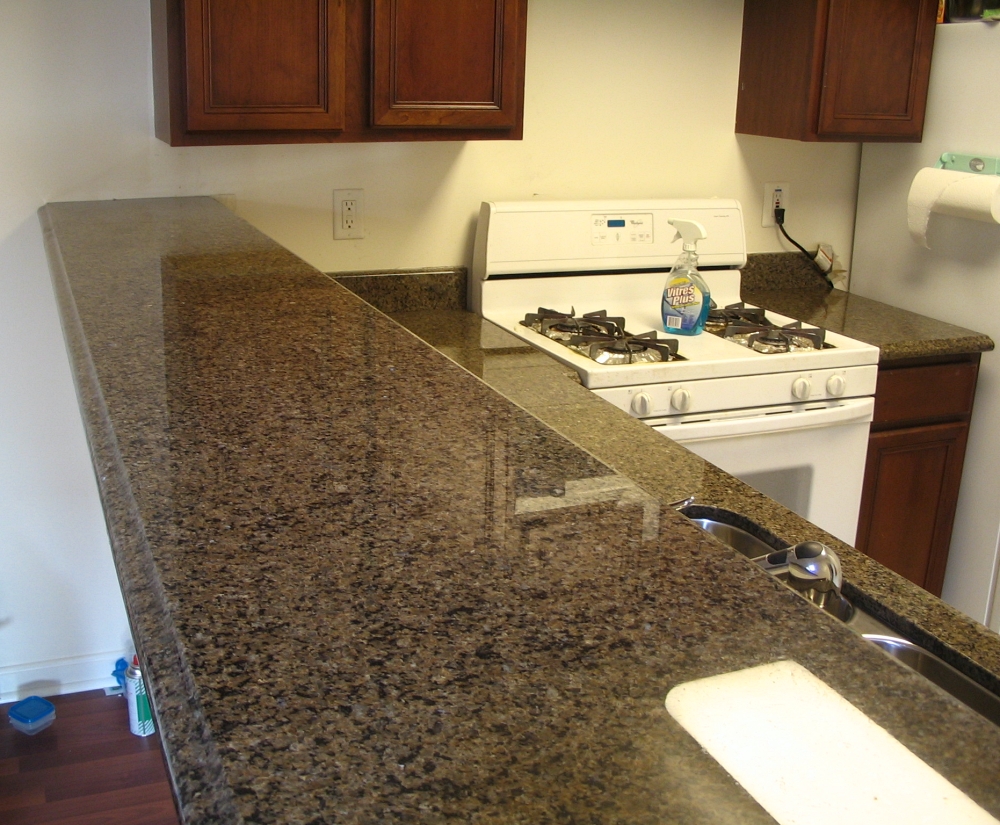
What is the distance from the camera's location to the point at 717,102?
2.83 meters

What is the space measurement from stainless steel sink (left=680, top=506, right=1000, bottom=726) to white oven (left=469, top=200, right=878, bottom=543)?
855 mm

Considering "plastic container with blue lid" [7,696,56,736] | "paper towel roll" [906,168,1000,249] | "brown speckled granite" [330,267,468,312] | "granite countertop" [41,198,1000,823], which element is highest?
"paper towel roll" [906,168,1000,249]

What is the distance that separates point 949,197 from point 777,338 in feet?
1.91

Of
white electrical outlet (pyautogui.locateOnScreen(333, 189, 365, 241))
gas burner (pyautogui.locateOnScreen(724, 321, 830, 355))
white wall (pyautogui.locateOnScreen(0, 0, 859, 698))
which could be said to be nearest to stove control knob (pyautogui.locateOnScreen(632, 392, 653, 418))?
gas burner (pyautogui.locateOnScreen(724, 321, 830, 355))

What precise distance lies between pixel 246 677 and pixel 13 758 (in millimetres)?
2090

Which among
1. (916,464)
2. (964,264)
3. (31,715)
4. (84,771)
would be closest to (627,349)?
(916,464)

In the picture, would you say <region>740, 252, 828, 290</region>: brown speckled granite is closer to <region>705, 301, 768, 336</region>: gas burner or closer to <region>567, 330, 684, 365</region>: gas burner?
<region>705, 301, 768, 336</region>: gas burner

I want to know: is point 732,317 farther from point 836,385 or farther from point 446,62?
point 446,62

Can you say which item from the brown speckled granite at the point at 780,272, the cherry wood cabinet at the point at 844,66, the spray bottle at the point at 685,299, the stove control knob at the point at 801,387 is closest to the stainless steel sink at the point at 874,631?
the stove control knob at the point at 801,387

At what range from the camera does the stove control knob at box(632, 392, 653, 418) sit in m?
2.21

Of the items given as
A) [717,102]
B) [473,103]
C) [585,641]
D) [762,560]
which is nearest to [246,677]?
[585,641]

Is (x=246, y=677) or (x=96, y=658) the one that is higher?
(x=246, y=677)

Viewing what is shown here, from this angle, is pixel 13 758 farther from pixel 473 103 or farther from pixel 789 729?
pixel 789 729

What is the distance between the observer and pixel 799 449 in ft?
7.96
